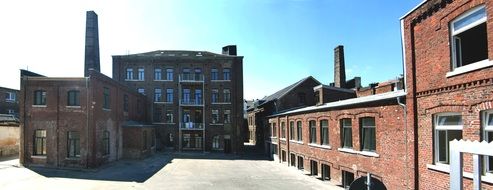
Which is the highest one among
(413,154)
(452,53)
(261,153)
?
(452,53)

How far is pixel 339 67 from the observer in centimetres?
3941

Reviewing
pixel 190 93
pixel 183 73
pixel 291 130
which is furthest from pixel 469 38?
pixel 183 73

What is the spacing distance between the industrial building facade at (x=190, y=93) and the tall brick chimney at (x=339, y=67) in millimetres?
11655

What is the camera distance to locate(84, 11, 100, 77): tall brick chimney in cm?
3612

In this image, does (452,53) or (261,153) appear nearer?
(452,53)

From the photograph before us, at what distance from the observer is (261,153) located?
4550cm

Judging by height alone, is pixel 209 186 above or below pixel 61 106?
below

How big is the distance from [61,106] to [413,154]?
78.4ft

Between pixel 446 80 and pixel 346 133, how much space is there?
8.95 metres

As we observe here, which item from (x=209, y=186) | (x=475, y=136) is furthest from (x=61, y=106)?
(x=475, y=136)

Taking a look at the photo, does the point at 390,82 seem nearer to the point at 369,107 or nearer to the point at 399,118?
the point at 369,107

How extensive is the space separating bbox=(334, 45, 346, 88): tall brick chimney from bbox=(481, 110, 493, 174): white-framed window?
29.3 metres

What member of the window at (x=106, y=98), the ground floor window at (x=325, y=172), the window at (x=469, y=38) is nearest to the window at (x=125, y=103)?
the window at (x=106, y=98)

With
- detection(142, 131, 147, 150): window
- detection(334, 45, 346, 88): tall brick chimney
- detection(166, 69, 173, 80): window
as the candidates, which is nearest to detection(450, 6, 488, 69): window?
detection(334, 45, 346, 88): tall brick chimney
